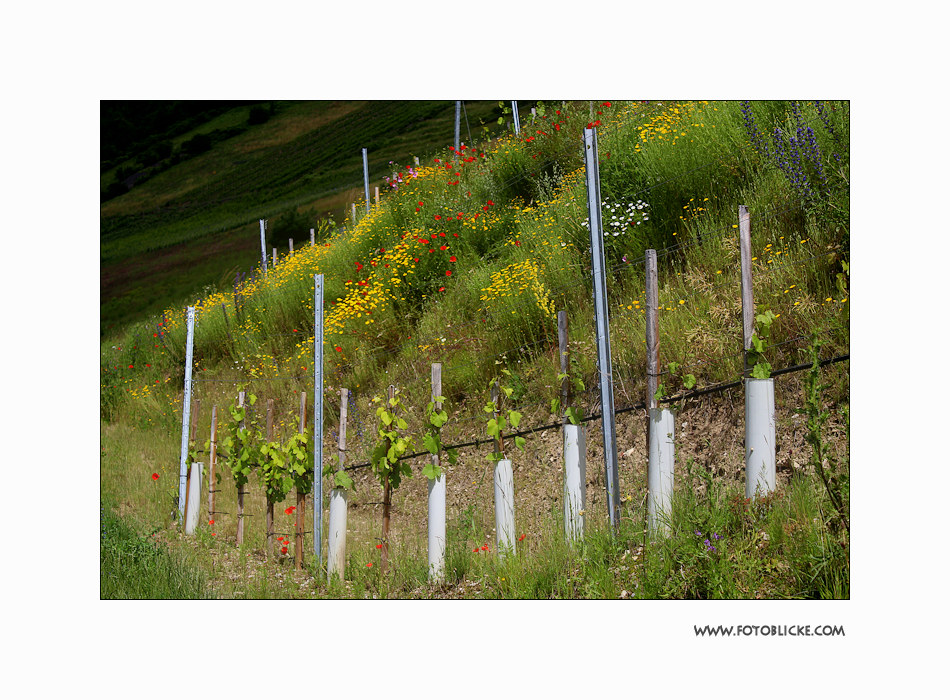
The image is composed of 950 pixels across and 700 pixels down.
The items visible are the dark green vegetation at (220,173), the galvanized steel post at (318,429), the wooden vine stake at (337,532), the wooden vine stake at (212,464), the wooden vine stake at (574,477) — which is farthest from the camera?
the wooden vine stake at (212,464)

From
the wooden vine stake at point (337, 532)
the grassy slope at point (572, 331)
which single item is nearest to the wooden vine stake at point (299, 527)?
the wooden vine stake at point (337, 532)

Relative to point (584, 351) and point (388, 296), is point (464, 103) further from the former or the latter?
point (584, 351)

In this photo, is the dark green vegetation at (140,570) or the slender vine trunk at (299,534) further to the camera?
the slender vine trunk at (299,534)

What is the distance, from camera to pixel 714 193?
18.7ft

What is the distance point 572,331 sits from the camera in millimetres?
5645

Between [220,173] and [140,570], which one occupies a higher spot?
[220,173]

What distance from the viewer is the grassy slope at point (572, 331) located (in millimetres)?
3727

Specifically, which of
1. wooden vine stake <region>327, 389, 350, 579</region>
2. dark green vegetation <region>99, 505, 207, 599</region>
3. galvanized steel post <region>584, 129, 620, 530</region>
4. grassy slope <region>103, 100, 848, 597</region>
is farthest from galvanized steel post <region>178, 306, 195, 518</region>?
galvanized steel post <region>584, 129, 620, 530</region>

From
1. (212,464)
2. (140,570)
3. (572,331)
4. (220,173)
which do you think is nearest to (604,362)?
(572,331)

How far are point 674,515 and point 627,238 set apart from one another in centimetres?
306

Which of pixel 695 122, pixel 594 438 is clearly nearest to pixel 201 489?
pixel 594 438

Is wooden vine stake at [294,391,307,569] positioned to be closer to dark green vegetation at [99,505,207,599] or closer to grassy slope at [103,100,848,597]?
grassy slope at [103,100,848,597]

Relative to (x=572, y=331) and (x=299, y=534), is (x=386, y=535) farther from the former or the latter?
(x=572, y=331)

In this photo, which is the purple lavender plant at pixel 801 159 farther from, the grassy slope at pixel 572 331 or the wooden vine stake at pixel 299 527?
the wooden vine stake at pixel 299 527
